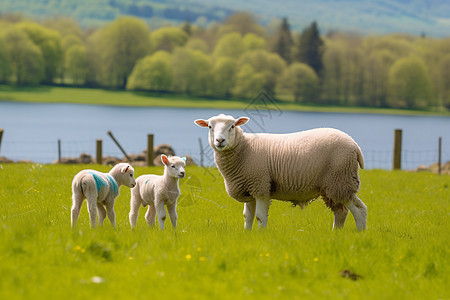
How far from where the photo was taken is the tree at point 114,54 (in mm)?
97438

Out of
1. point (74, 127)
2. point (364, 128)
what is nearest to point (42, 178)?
point (74, 127)

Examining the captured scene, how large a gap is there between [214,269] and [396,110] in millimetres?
92942

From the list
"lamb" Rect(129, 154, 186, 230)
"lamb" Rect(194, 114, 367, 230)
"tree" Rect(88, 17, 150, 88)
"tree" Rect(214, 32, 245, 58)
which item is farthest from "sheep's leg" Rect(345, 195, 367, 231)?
"tree" Rect(214, 32, 245, 58)

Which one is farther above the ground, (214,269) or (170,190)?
(170,190)

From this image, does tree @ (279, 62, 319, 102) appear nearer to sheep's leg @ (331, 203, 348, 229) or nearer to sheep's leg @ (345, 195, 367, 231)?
sheep's leg @ (331, 203, 348, 229)

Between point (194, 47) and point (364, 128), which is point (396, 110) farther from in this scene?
point (194, 47)

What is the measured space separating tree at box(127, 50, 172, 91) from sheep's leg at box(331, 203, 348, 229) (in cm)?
8200

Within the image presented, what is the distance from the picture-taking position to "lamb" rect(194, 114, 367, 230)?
29.1ft

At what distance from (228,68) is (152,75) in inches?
508

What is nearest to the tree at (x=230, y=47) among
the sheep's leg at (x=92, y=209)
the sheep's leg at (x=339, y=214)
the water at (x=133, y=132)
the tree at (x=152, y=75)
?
the tree at (x=152, y=75)

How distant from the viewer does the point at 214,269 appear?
A: 652cm

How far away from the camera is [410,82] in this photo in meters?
91.0

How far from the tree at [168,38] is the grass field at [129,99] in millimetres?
21886

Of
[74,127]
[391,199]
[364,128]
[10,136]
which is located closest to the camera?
[391,199]
